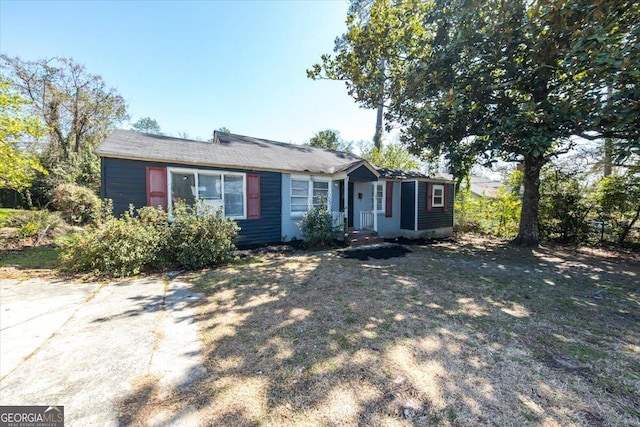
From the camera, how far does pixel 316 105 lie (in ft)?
62.6

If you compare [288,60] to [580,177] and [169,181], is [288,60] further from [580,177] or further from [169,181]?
[580,177]

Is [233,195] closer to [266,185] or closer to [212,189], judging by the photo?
[212,189]

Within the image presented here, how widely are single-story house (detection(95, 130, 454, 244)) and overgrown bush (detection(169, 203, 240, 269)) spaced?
755 mm

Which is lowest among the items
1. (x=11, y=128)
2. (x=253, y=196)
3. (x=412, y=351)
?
(x=412, y=351)

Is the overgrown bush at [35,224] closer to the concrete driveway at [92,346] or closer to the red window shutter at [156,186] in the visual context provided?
the red window shutter at [156,186]

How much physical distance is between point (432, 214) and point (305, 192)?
247 inches

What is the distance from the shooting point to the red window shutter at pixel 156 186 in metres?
7.35

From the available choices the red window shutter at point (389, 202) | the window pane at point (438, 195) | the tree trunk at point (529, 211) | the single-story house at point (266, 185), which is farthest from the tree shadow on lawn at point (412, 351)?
the window pane at point (438, 195)

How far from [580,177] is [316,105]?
14966mm

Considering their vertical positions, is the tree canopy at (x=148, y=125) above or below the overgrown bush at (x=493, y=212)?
above

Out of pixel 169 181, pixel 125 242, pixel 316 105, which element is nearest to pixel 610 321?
pixel 125 242

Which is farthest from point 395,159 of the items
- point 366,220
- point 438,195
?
point 366,220

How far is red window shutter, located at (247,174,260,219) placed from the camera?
891 centimetres

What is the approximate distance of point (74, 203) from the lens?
11.2 m
